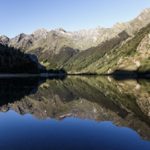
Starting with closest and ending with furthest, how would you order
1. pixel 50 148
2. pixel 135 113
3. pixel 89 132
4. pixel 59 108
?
pixel 50 148
pixel 89 132
pixel 135 113
pixel 59 108

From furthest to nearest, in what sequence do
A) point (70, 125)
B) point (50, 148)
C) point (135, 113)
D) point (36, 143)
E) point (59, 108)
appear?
point (59, 108)
point (135, 113)
point (70, 125)
point (36, 143)
point (50, 148)

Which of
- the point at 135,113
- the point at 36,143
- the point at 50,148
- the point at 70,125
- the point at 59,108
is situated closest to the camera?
the point at 50,148

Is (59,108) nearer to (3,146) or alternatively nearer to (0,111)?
(0,111)

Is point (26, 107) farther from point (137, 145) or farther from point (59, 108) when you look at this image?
point (137, 145)

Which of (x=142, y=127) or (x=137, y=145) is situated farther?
(x=142, y=127)

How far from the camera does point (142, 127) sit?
3953 centimetres

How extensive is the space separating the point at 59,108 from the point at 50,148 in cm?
3288

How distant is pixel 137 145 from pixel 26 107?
113ft

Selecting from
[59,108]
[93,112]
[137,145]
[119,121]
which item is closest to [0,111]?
[59,108]

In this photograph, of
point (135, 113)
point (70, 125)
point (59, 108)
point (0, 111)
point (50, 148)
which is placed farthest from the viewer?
A: point (59, 108)

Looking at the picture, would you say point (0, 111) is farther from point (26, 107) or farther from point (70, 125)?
point (70, 125)

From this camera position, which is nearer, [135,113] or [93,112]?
[135,113]

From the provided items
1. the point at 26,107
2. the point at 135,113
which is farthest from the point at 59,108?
the point at 135,113

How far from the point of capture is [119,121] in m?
45.6
